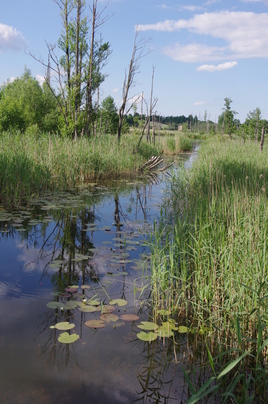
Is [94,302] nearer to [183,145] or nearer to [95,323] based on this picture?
[95,323]

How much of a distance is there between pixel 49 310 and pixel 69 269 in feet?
3.06

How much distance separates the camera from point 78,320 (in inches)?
119

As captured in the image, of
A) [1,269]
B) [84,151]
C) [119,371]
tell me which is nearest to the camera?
[119,371]

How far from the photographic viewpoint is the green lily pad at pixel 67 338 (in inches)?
105

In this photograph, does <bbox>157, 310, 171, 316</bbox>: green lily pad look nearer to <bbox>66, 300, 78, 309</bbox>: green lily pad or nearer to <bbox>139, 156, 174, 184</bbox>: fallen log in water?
<bbox>66, 300, 78, 309</bbox>: green lily pad

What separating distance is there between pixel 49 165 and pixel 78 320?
5.78 meters

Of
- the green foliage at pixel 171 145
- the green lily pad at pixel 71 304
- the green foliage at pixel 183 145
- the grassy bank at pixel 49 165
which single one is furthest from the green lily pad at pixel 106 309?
the green foliage at pixel 183 145

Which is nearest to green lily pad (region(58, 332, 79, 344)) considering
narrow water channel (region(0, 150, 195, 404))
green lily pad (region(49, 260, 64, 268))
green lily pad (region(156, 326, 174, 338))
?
narrow water channel (region(0, 150, 195, 404))

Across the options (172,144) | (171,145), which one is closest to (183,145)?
(172,144)

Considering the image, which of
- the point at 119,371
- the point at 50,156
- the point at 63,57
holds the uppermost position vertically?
the point at 63,57

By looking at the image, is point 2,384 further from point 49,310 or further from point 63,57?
point 63,57

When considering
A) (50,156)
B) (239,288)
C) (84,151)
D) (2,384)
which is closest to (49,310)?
(2,384)

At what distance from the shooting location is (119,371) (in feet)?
7.95

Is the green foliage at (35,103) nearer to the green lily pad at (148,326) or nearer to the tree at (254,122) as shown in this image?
the tree at (254,122)
